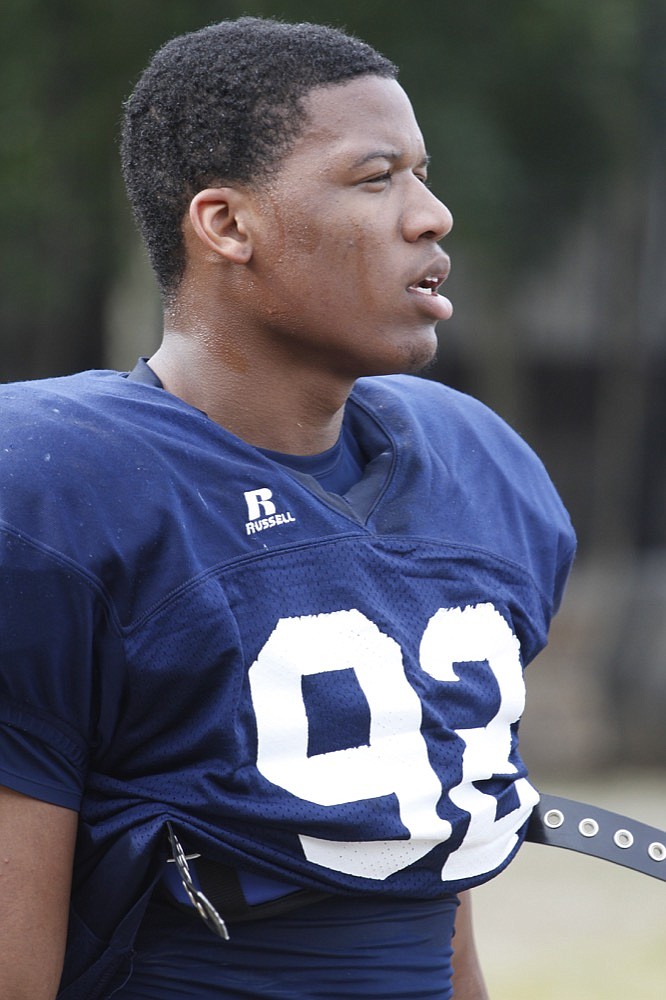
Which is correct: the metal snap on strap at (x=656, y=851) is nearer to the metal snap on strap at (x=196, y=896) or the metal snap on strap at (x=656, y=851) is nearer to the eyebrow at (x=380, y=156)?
the metal snap on strap at (x=196, y=896)

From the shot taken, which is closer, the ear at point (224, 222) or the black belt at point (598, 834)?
the ear at point (224, 222)

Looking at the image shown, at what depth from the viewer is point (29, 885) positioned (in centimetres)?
150

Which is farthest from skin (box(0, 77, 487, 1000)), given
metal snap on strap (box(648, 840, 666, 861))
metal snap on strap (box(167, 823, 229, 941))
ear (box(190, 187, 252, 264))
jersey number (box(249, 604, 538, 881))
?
metal snap on strap (box(648, 840, 666, 861))

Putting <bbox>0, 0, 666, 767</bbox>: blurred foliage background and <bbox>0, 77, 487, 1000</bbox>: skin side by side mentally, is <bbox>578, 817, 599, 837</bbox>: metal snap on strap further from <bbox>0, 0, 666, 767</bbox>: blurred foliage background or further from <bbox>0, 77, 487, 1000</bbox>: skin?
<bbox>0, 0, 666, 767</bbox>: blurred foliage background

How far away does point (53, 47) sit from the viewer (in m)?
5.40

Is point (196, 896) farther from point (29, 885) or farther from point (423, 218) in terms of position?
point (423, 218)

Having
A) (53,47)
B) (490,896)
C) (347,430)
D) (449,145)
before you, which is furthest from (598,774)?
(347,430)

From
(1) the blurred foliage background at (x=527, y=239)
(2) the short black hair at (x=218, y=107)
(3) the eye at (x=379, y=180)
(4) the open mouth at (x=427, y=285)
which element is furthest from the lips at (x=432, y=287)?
(1) the blurred foliage background at (x=527, y=239)

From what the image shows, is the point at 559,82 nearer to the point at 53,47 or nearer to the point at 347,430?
the point at 53,47

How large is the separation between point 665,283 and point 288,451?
18.6ft

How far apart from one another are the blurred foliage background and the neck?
129 inches

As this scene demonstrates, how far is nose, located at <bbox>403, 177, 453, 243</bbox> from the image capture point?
171 cm

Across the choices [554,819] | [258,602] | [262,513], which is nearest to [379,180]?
[262,513]

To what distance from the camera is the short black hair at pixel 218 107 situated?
1.71 meters
